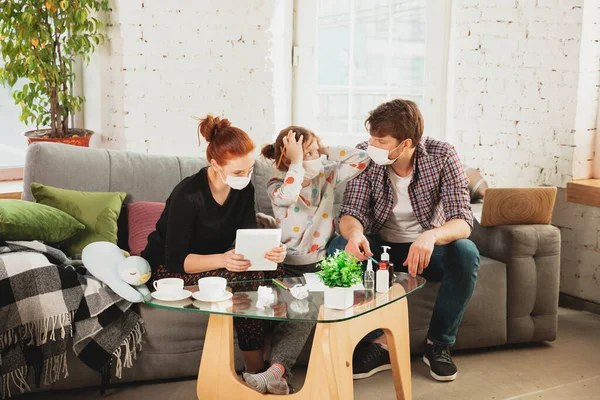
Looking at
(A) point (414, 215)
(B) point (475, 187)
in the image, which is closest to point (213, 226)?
(A) point (414, 215)

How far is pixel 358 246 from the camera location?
2.67 meters

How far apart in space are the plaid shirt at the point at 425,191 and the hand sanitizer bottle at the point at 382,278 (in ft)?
1.99

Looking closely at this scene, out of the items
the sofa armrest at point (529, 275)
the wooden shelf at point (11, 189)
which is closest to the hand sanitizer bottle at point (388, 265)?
the sofa armrest at point (529, 275)

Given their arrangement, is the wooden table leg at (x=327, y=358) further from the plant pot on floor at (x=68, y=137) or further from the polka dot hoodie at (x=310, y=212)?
the plant pot on floor at (x=68, y=137)

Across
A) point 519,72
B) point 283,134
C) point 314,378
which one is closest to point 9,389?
point 314,378

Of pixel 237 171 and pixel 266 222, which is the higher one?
pixel 237 171

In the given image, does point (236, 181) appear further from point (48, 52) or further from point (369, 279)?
point (48, 52)

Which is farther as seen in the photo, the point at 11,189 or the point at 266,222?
the point at 11,189

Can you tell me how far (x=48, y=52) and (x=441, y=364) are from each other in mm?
2558

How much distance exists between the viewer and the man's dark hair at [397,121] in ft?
9.07

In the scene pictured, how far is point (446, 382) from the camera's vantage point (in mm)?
2801

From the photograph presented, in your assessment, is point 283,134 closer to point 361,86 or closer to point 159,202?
point 159,202

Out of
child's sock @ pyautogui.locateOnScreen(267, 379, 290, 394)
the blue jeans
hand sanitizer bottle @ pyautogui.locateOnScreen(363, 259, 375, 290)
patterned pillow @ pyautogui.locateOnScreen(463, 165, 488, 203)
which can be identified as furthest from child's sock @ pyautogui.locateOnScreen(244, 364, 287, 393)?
patterned pillow @ pyautogui.locateOnScreen(463, 165, 488, 203)

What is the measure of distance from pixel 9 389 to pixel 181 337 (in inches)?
23.7
